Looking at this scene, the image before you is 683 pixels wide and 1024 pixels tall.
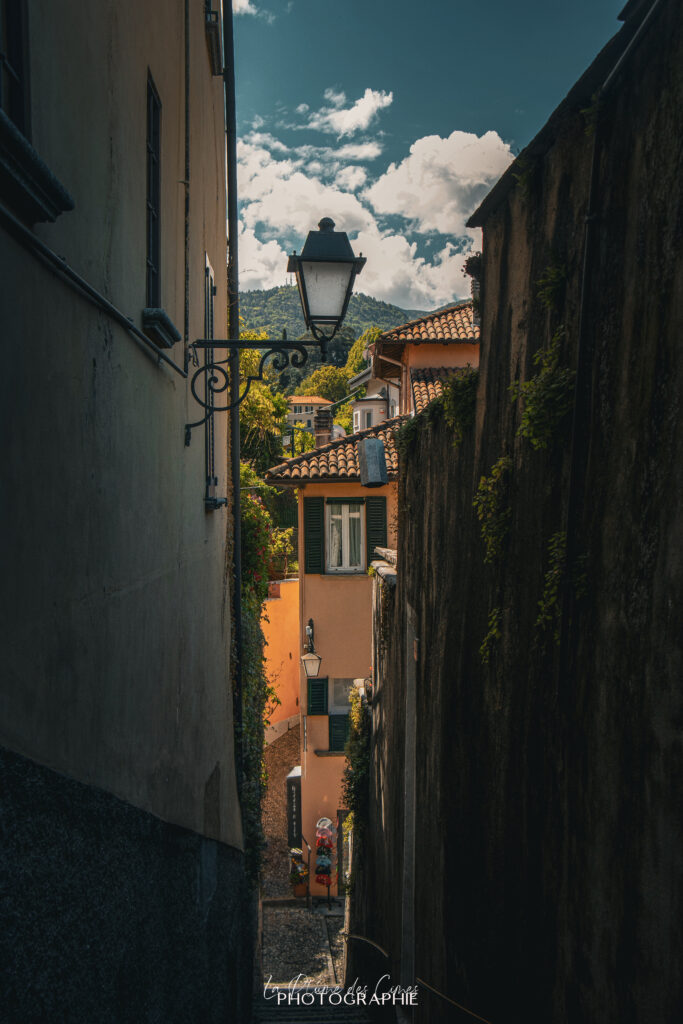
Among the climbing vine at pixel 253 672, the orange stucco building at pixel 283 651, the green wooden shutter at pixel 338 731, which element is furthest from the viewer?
the orange stucco building at pixel 283 651

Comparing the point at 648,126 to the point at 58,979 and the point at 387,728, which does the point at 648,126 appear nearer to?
the point at 58,979

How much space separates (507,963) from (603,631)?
209 cm

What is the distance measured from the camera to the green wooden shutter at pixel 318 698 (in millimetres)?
16484

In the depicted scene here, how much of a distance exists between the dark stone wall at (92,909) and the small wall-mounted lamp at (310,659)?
34.6ft

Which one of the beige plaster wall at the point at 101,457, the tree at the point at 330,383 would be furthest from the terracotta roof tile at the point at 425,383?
the tree at the point at 330,383

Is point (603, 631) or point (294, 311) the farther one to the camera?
point (294, 311)

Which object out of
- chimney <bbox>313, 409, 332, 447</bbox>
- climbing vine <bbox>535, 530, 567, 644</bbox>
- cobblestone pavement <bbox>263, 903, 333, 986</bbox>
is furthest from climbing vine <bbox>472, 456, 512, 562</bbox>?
chimney <bbox>313, 409, 332, 447</bbox>

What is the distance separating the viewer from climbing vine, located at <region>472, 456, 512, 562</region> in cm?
391

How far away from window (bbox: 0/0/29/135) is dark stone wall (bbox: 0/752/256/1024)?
5.95ft

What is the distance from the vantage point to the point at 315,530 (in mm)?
16219

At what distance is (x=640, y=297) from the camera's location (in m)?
2.48

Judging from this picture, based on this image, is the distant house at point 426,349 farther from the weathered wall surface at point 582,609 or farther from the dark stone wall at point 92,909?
the dark stone wall at point 92,909

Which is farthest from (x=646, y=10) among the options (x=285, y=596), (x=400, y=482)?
(x=285, y=596)

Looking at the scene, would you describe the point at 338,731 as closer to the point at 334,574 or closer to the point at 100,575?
the point at 334,574
